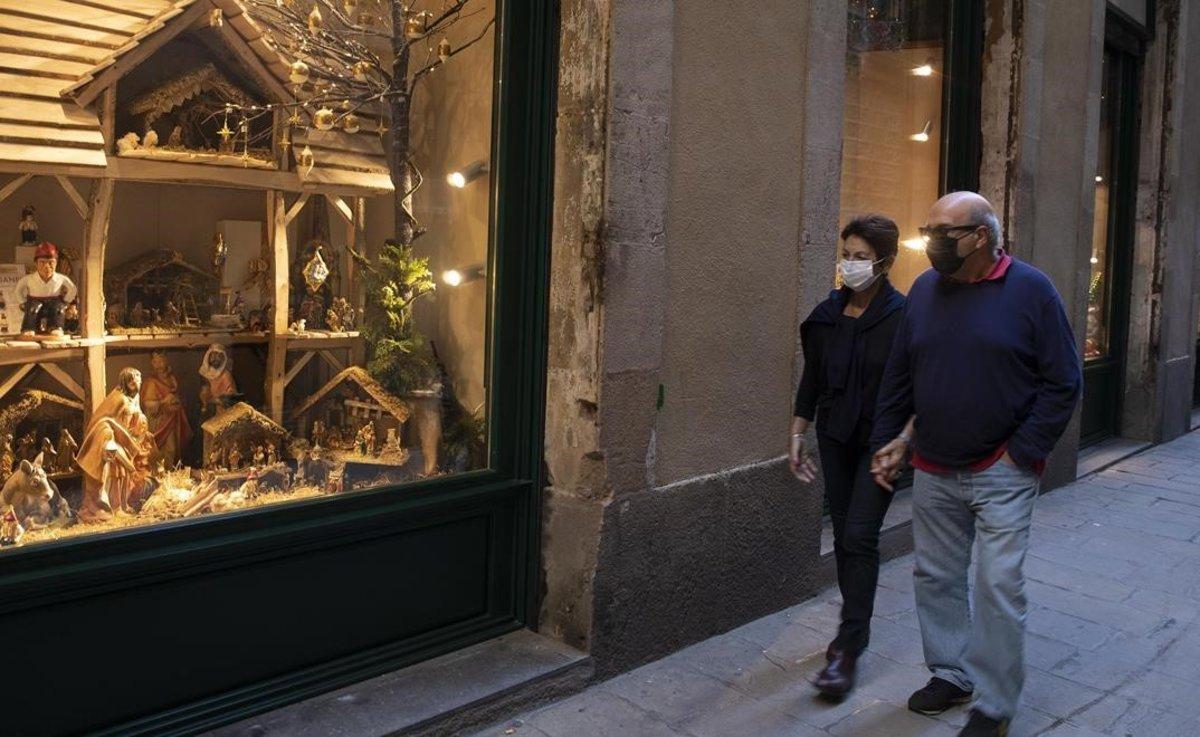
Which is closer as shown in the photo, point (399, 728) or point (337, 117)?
point (399, 728)

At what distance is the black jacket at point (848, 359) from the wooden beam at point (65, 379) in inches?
104

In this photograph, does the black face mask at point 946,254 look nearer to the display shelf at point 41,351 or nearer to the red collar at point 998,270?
the red collar at point 998,270

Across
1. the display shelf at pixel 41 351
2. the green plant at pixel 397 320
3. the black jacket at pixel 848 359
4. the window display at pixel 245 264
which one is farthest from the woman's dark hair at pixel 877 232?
the display shelf at pixel 41 351

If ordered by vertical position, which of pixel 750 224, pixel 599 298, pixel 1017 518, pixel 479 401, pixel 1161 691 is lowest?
pixel 1161 691

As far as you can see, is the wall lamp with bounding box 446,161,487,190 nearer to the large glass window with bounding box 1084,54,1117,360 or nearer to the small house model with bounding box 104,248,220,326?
the small house model with bounding box 104,248,220,326

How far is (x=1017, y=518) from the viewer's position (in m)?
3.82

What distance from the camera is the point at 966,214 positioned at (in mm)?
3875

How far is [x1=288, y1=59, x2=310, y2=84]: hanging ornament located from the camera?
13.1 ft

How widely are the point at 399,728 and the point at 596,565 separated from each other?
103 cm

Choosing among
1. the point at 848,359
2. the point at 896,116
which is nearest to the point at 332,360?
the point at 848,359

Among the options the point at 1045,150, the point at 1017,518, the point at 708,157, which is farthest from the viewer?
the point at 1045,150

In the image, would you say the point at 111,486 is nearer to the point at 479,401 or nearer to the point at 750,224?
the point at 479,401

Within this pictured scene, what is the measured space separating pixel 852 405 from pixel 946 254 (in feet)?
2.42

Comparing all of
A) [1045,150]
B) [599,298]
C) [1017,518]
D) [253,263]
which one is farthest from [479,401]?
[1045,150]
